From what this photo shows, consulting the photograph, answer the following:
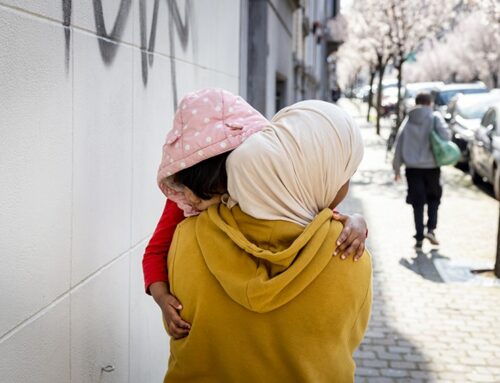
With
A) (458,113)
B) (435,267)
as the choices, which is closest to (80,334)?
(435,267)

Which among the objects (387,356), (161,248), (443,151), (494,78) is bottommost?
(387,356)

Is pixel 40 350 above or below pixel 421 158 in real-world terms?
below

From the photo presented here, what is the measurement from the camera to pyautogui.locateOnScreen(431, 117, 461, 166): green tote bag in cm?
810

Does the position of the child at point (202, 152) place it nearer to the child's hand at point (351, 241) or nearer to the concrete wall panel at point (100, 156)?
the child's hand at point (351, 241)

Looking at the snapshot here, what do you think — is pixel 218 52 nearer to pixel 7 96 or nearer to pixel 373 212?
pixel 7 96

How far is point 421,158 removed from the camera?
8.32 meters

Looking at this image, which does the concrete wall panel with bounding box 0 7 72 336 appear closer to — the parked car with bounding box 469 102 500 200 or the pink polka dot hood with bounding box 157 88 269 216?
the pink polka dot hood with bounding box 157 88 269 216

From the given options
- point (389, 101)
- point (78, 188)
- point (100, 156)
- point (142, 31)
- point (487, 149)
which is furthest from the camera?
point (389, 101)

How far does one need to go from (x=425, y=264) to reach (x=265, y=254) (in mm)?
6447

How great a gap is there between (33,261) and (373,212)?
9725mm

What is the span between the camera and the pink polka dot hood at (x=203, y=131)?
6.45ft

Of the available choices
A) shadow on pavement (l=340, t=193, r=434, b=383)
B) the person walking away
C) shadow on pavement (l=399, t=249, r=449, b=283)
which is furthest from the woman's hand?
the person walking away

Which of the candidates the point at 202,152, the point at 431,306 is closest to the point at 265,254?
the point at 202,152

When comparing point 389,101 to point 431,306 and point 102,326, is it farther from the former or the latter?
point 102,326
